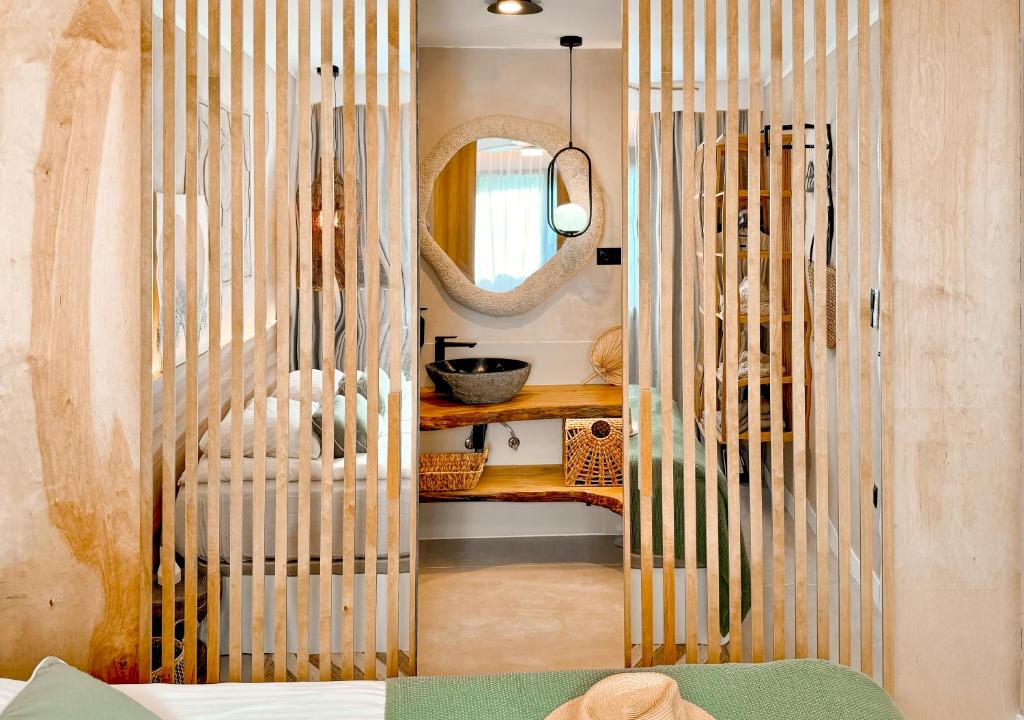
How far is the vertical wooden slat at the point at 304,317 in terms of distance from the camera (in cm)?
243

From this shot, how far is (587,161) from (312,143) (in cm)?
137

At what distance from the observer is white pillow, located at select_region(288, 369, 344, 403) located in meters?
2.47

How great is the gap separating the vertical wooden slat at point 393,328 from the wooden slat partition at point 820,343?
1078 mm

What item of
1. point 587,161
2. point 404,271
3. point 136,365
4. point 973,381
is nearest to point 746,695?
point 973,381

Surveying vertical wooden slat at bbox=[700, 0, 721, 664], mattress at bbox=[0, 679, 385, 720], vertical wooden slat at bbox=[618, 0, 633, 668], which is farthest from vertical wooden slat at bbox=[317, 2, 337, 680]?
vertical wooden slat at bbox=[700, 0, 721, 664]

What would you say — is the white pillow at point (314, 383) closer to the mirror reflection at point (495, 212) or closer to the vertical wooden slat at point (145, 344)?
the vertical wooden slat at point (145, 344)

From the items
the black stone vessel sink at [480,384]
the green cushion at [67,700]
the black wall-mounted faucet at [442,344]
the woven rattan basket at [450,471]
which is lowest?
the green cushion at [67,700]

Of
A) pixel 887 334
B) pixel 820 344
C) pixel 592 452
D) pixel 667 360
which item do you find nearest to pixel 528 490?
pixel 592 452

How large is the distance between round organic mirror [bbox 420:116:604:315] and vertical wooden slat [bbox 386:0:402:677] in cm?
98

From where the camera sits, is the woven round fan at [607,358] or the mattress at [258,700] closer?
the mattress at [258,700]

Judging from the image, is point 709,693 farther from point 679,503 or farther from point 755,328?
point 755,328

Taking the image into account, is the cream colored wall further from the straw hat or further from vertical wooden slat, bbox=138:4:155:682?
the straw hat

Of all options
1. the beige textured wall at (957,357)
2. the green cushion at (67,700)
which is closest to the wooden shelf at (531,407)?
the beige textured wall at (957,357)

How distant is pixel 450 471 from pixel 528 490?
0.98 feet
